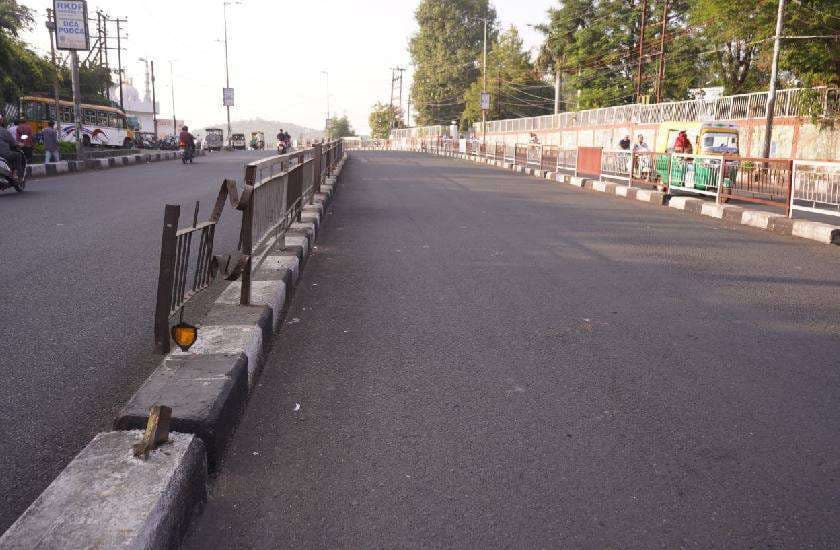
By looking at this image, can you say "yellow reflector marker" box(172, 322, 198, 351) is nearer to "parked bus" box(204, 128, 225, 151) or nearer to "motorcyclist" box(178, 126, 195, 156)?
"motorcyclist" box(178, 126, 195, 156)

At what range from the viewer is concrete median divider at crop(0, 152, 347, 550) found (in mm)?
2000

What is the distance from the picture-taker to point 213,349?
356 cm

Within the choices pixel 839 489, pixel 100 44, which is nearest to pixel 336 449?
pixel 839 489

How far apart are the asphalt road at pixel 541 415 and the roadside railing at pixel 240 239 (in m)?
0.57

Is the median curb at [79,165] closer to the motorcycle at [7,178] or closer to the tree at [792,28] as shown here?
the motorcycle at [7,178]

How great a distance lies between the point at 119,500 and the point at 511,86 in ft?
245

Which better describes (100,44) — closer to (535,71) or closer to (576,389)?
(535,71)

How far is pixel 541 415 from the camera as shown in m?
3.35

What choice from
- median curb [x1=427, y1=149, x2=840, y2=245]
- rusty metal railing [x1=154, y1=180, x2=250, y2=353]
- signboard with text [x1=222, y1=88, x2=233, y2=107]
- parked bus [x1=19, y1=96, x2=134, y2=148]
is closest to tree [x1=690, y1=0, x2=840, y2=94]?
median curb [x1=427, y1=149, x2=840, y2=245]

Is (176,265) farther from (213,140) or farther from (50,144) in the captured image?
(213,140)

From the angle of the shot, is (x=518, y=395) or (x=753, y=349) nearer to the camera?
(x=518, y=395)

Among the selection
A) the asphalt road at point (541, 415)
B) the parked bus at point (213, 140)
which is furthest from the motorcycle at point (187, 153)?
the parked bus at point (213, 140)

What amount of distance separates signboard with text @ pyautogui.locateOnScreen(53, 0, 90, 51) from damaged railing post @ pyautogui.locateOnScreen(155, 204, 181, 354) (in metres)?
23.1

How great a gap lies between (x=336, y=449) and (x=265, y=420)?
485 millimetres
